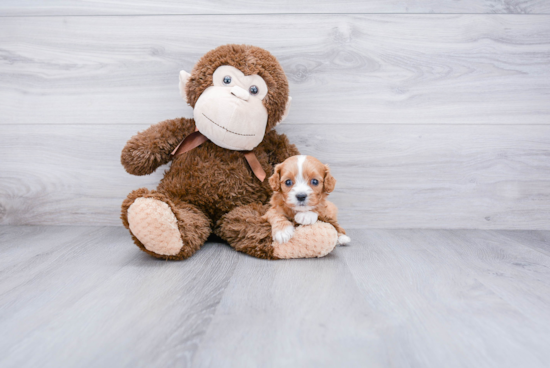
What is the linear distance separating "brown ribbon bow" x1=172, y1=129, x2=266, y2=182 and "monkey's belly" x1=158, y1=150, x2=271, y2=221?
2 cm

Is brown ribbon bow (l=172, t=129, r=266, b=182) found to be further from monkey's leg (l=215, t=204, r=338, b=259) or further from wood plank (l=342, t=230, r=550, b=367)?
wood plank (l=342, t=230, r=550, b=367)

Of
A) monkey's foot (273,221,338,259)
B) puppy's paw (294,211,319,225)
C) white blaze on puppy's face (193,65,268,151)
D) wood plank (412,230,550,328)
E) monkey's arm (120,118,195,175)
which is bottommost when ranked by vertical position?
wood plank (412,230,550,328)

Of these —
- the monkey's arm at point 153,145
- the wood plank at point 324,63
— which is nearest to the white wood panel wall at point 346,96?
the wood plank at point 324,63

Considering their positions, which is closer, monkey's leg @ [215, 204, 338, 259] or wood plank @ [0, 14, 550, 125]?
monkey's leg @ [215, 204, 338, 259]

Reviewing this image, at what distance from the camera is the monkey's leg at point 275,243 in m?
0.81

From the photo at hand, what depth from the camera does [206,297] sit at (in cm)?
62

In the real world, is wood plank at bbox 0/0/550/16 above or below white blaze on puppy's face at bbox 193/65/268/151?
above

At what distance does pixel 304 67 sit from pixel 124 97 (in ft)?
1.81

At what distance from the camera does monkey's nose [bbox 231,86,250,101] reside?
2.81 feet

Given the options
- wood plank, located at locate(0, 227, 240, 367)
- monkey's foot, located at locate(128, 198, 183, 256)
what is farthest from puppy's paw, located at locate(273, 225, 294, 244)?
monkey's foot, located at locate(128, 198, 183, 256)

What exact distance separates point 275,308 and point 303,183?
302 millimetres

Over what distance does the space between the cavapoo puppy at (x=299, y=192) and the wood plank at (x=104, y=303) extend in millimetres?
136

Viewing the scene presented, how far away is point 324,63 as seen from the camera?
1063 millimetres

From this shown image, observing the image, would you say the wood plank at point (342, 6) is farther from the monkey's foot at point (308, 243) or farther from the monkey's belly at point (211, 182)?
the monkey's foot at point (308, 243)
